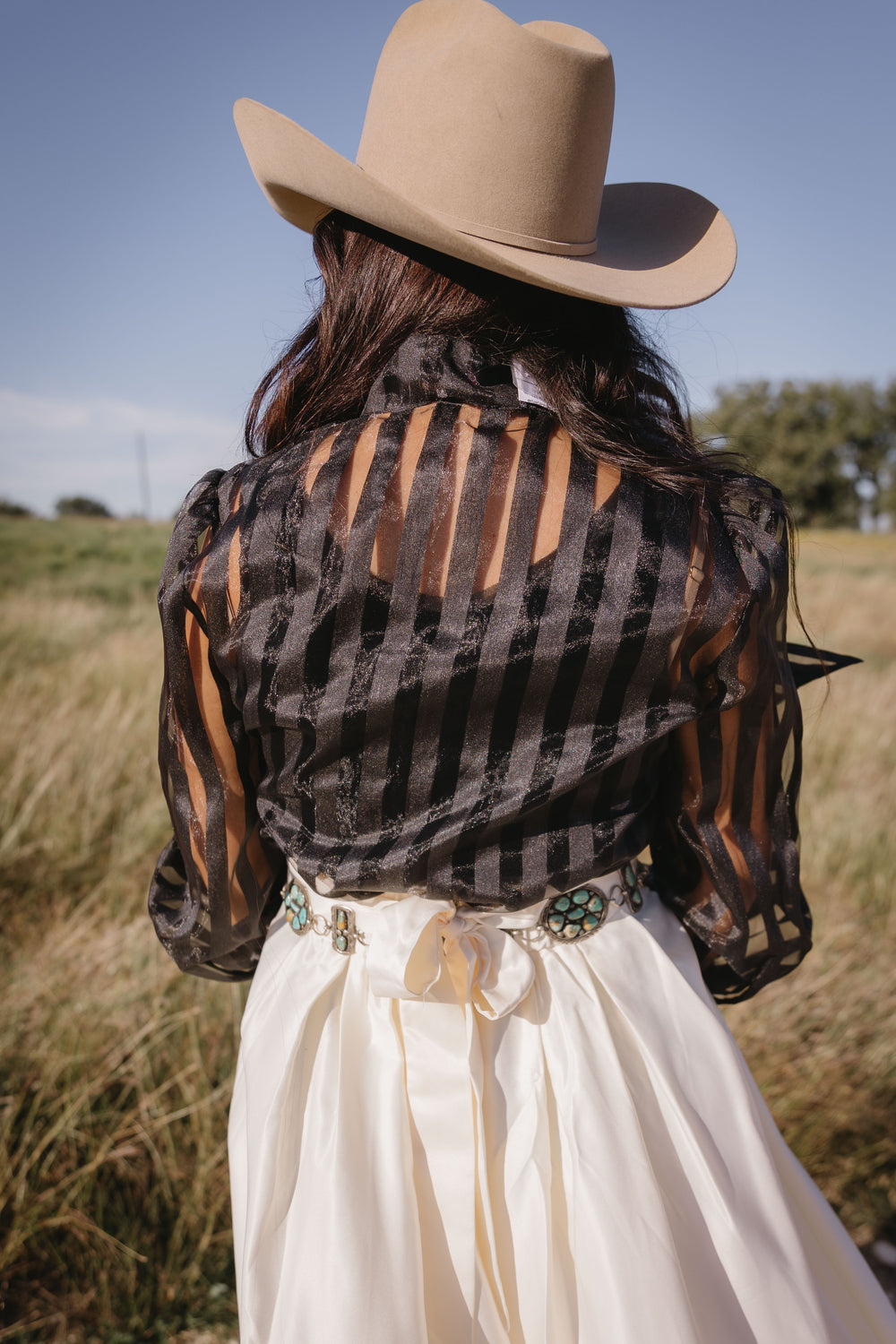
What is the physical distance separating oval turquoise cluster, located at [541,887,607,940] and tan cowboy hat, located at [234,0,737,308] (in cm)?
Result: 77

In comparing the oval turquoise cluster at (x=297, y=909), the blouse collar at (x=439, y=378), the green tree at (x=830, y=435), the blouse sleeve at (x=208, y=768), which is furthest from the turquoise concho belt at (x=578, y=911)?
the green tree at (x=830, y=435)

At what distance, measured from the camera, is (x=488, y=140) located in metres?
1.10

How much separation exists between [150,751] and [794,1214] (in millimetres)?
3244

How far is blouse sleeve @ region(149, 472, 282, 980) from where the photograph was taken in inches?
41.6

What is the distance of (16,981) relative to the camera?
2301 millimetres

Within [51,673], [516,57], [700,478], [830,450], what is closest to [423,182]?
[516,57]

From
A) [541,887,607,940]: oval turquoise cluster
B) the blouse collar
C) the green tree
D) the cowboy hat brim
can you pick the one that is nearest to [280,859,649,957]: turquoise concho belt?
[541,887,607,940]: oval turquoise cluster

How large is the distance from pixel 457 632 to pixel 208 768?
0.44 metres

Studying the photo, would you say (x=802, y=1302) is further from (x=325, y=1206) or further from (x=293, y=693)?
(x=293, y=693)

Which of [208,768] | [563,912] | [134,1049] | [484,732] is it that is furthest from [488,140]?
[134,1049]

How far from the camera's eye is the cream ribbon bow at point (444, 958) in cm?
107

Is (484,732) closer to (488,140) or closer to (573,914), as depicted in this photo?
(573,914)

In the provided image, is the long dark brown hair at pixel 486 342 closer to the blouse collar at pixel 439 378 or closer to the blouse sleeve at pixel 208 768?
the blouse collar at pixel 439 378

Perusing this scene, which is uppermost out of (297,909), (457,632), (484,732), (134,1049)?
(457,632)
